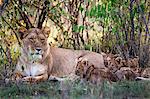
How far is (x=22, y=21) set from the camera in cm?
910

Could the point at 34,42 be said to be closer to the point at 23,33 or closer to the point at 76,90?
the point at 23,33

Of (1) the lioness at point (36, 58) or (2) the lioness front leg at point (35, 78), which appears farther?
(1) the lioness at point (36, 58)

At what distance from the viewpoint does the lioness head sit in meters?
7.70

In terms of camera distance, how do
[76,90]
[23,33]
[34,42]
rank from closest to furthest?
[76,90] < [34,42] < [23,33]

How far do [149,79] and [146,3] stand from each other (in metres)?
1.62

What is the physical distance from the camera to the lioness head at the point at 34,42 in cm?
770

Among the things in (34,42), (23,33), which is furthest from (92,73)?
(23,33)

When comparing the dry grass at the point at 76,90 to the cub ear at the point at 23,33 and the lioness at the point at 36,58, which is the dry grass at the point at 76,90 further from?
the cub ear at the point at 23,33

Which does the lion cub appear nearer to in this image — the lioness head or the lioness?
the lioness

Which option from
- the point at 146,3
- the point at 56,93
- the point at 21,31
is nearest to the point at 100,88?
the point at 56,93

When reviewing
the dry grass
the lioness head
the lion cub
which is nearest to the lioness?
the lioness head

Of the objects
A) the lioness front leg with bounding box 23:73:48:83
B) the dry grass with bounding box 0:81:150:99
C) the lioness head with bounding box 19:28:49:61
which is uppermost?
the lioness head with bounding box 19:28:49:61

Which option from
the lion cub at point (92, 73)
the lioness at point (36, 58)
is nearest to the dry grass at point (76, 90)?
the lion cub at point (92, 73)

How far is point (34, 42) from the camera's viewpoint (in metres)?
7.73
